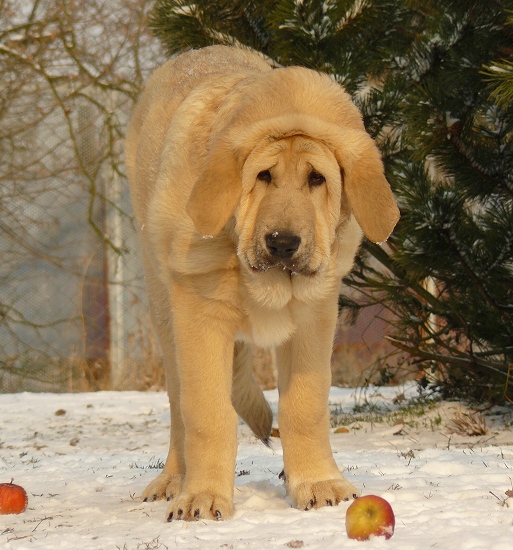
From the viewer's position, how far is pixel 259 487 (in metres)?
3.62

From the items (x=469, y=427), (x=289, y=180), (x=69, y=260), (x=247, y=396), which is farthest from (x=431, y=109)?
(x=69, y=260)

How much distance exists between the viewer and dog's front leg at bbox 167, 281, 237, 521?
305cm

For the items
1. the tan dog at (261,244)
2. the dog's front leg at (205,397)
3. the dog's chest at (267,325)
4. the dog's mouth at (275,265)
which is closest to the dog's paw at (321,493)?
the tan dog at (261,244)

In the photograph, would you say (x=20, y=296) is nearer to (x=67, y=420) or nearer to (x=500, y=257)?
(x=67, y=420)

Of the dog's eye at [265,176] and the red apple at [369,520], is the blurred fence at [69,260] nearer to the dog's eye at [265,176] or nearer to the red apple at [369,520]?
the dog's eye at [265,176]

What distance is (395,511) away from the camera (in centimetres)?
284

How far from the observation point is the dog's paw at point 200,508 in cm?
295

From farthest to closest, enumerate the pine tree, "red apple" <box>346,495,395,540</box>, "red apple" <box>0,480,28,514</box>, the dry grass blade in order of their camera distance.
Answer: the dry grass blade
the pine tree
"red apple" <box>0,480,28,514</box>
"red apple" <box>346,495,395,540</box>

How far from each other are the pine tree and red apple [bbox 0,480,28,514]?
2641 millimetres

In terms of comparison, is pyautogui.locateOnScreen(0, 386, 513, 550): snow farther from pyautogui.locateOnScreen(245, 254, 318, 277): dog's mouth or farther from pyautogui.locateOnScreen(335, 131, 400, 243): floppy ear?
pyautogui.locateOnScreen(335, 131, 400, 243): floppy ear

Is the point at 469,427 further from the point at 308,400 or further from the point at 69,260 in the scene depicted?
the point at 69,260

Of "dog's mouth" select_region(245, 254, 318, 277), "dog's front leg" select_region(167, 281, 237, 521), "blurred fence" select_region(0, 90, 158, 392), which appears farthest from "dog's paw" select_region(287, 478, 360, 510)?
"blurred fence" select_region(0, 90, 158, 392)

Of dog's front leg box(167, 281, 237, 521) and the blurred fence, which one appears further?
the blurred fence

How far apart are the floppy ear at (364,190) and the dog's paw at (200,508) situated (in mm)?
1043
